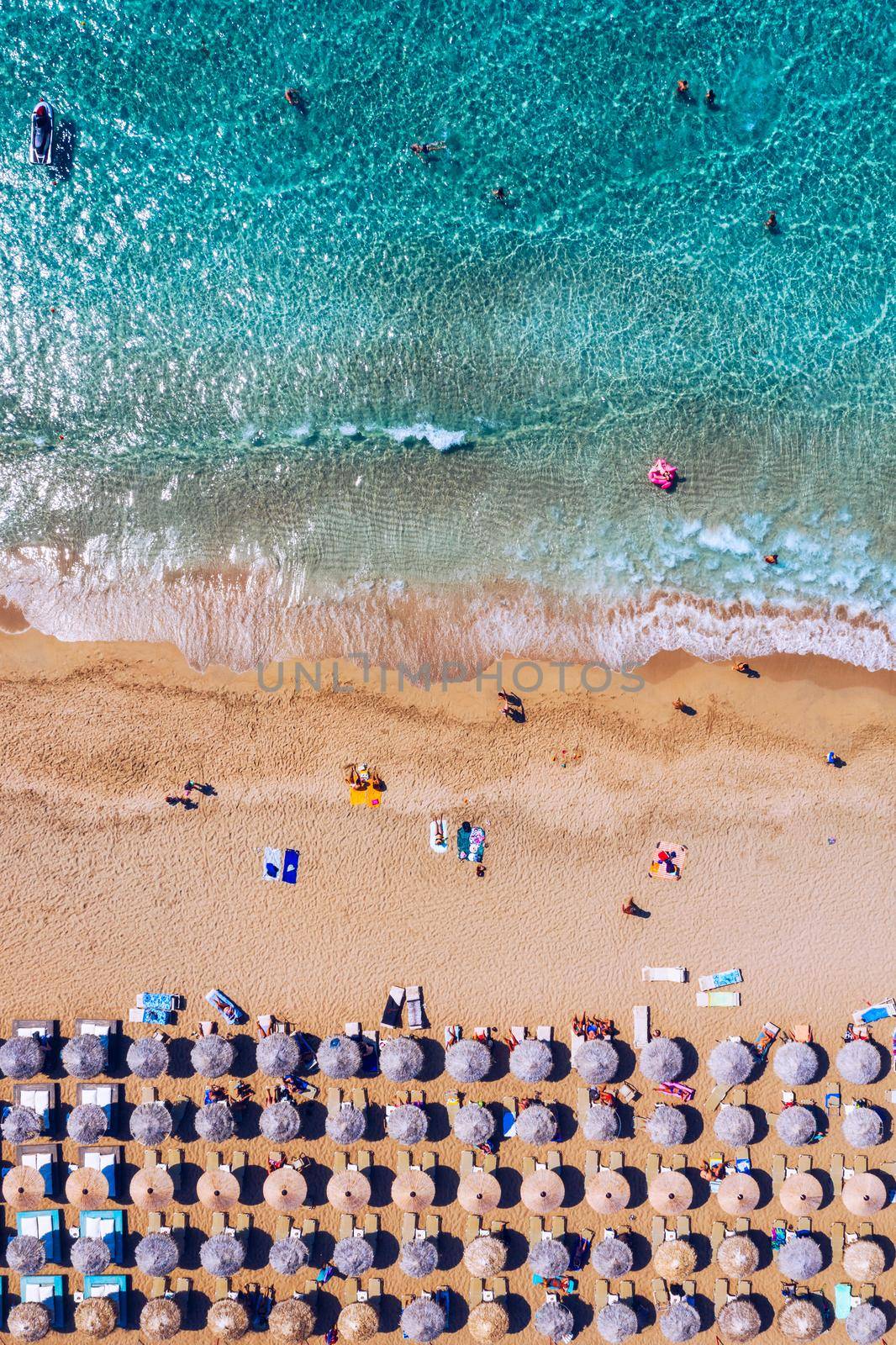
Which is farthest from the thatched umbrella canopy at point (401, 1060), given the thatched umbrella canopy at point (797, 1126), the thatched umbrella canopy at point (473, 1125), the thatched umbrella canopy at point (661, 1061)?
the thatched umbrella canopy at point (797, 1126)

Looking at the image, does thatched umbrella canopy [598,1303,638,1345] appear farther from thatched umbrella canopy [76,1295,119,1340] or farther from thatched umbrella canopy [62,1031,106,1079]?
thatched umbrella canopy [62,1031,106,1079]

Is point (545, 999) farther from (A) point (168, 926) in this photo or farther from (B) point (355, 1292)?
(A) point (168, 926)

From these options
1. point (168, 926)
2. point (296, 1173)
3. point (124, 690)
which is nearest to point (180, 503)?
point (124, 690)

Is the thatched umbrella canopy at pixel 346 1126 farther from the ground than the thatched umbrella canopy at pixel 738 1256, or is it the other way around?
the thatched umbrella canopy at pixel 346 1126

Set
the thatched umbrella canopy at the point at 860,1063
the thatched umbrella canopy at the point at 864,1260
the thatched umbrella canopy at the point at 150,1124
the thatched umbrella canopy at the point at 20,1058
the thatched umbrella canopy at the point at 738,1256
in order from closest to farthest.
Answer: the thatched umbrella canopy at the point at 150,1124 → the thatched umbrella canopy at the point at 20,1058 → the thatched umbrella canopy at the point at 738,1256 → the thatched umbrella canopy at the point at 864,1260 → the thatched umbrella canopy at the point at 860,1063

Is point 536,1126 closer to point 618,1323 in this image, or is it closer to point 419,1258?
point 419,1258

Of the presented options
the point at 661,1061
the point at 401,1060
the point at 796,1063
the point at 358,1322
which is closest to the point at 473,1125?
the point at 401,1060

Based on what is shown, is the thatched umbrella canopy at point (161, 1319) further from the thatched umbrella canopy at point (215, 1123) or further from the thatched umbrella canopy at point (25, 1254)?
the thatched umbrella canopy at point (215, 1123)
